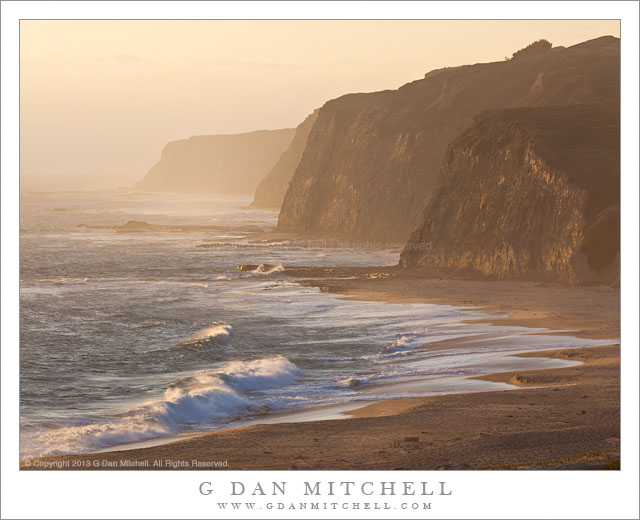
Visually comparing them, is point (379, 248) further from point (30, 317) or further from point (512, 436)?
point (512, 436)

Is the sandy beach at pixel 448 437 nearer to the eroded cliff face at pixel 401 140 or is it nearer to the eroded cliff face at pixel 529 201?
the eroded cliff face at pixel 529 201

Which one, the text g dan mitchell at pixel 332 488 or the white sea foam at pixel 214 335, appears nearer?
the text g dan mitchell at pixel 332 488

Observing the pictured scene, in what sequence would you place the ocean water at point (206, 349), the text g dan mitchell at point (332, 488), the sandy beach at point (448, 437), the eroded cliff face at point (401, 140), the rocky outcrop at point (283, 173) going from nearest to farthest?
the text g dan mitchell at point (332, 488) → the sandy beach at point (448, 437) → the ocean water at point (206, 349) → the eroded cliff face at point (401, 140) → the rocky outcrop at point (283, 173)

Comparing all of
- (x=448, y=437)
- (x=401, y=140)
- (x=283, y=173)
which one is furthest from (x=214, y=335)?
(x=283, y=173)

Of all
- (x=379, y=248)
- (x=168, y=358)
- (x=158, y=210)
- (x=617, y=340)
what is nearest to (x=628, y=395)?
(x=617, y=340)

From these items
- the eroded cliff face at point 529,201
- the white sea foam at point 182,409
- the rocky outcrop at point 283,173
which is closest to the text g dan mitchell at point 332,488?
the white sea foam at point 182,409

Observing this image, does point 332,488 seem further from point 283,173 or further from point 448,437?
point 283,173
